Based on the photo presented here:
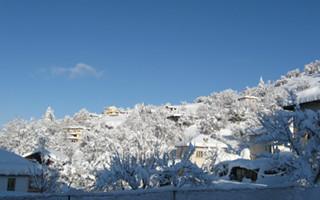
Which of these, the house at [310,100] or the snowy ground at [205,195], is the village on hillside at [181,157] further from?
the snowy ground at [205,195]

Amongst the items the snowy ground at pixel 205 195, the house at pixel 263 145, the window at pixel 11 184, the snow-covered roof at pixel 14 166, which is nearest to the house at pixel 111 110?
the house at pixel 263 145

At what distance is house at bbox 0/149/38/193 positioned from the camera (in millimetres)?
29516

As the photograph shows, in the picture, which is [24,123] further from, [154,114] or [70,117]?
[70,117]

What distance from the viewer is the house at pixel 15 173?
1162 inches

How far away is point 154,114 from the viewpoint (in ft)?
298

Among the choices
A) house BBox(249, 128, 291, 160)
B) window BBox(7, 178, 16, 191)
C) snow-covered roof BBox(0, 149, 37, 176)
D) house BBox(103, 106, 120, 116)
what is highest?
house BBox(103, 106, 120, 116)

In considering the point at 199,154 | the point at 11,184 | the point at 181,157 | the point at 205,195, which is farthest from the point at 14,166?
the point at 199,154

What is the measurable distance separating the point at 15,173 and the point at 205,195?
22.4 meters

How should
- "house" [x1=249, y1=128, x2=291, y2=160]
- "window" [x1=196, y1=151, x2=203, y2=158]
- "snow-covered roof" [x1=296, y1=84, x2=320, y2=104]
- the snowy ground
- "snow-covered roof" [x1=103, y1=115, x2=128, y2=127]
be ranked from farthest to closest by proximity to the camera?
"snow-covered roof" [x1=103, y1=115, x2=128, y2=127], "window" [x1=196, y1=151, x2=203, y2=158], "snow-covered roof" [x1=296, y1=84, x2=320, y2=104], "house" [x1=249, y1=128, x2=291, y2=160], the snowy ground

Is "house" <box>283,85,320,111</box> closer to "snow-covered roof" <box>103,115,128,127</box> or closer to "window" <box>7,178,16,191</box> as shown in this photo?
"window" <box>7,178,16,191</box>

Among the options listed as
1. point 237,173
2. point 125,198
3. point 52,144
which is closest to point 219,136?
point 52,144

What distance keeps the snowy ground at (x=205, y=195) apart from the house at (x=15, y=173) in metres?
20.7

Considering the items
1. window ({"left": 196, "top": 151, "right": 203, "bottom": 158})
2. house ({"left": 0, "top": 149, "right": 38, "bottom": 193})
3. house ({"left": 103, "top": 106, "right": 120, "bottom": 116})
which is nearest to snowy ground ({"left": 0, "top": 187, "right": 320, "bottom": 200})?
house ({"left": 0, "top": 149, "right": 38, "bottom": 193})

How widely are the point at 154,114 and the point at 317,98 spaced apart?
66.2m
